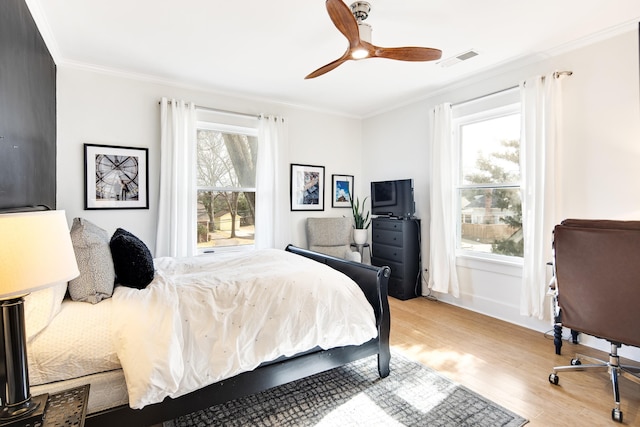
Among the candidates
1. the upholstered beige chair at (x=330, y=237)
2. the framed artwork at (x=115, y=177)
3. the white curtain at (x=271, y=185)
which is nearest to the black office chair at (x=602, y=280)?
the upholstered beige chair at (x=330, y=237)

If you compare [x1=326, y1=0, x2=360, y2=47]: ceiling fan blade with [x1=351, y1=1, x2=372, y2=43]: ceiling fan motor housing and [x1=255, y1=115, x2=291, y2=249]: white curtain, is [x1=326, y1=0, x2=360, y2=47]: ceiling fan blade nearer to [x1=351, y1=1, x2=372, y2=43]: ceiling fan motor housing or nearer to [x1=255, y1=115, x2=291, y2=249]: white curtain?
[x1=351, y1=1, x2=372, y2=43]: ceiling fan motor housing

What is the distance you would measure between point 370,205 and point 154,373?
12.9 ft

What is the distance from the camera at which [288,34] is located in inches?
103

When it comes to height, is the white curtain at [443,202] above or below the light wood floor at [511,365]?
above

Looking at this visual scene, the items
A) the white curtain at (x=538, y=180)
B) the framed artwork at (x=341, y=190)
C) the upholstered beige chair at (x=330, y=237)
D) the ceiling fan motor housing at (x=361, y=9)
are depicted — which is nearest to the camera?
the ceiling fan motor housing at (x=361, y=9)

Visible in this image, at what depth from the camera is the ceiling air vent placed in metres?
2.98

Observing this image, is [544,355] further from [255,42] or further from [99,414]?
[255,42]

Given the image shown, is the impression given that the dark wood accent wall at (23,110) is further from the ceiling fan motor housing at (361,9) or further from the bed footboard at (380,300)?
the bed footboard at (380,300)

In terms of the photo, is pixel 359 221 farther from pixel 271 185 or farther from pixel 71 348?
pixel 71 348

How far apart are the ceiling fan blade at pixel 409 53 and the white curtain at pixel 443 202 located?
4.83 ft

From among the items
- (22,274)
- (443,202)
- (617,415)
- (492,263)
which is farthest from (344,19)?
(492,263)

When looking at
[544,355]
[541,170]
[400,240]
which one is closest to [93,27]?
[400,240]

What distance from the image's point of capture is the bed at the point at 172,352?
1.46 metres

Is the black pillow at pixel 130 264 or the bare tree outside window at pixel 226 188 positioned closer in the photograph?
the black pillow at pixel 130 264
